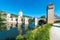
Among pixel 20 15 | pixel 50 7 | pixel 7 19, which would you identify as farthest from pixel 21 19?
pixel 50 7

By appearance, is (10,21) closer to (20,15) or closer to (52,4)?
(20,15)

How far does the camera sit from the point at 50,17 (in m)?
25.2

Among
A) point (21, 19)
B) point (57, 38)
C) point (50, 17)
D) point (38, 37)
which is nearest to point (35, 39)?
point (38, 37)

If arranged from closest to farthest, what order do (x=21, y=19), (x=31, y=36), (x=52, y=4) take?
(x=31, y=36) → (x=52, y=4) → (x=21, y=19)

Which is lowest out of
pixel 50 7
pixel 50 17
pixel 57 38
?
pixel 57 38

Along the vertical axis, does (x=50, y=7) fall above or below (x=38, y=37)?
above

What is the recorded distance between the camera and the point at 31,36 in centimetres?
929

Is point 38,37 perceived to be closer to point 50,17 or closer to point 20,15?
point 50,17

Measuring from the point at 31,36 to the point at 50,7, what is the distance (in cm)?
1729

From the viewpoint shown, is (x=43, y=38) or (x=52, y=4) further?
(x=52, y=4)

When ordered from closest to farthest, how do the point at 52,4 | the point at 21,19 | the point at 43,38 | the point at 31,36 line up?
the point at 43,38
the point at 31,36
the point at 52,4
the point at 21,19

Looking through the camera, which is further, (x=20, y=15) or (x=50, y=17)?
(x=20, y=15)

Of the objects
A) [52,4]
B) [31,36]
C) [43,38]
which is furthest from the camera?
[52,4]

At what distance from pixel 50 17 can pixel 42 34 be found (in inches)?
639
